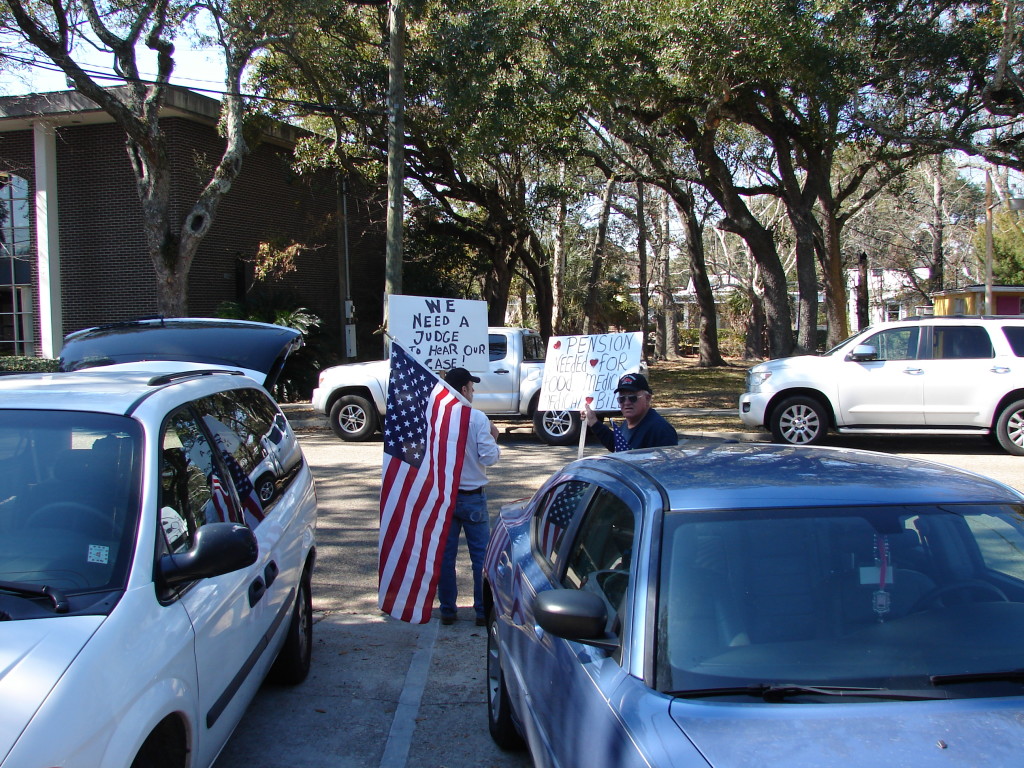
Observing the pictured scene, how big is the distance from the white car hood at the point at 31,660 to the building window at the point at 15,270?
23086 mm

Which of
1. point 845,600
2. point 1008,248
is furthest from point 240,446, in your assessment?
point 1008,248

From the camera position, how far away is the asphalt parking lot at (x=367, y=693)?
4.01 m

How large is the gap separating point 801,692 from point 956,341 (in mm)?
11800

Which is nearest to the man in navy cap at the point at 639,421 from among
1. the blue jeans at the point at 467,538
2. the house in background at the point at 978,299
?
the blue jeans at the point at 467,538

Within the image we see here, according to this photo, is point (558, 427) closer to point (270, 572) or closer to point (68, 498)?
point (270, 572)

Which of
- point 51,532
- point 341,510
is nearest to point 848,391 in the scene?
point 341,510

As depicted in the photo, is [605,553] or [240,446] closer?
[605,553]

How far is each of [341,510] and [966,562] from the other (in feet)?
23.8

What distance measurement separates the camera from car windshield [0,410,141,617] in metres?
2.81

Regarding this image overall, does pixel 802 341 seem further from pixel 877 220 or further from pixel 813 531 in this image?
pixel 877 220

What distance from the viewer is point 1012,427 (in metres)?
12.2

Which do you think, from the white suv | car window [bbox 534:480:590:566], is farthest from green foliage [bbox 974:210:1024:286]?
Result: car window [bbox 534:480:590:566]

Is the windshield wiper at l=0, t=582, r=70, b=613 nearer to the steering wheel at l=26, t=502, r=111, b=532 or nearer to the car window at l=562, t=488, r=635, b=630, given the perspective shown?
the steering wheel at l=26, t=502, r=111, b=532

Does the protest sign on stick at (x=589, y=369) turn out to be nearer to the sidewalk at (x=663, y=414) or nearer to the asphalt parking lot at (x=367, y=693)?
the asphalt parking lot at (x=367, y=693)
